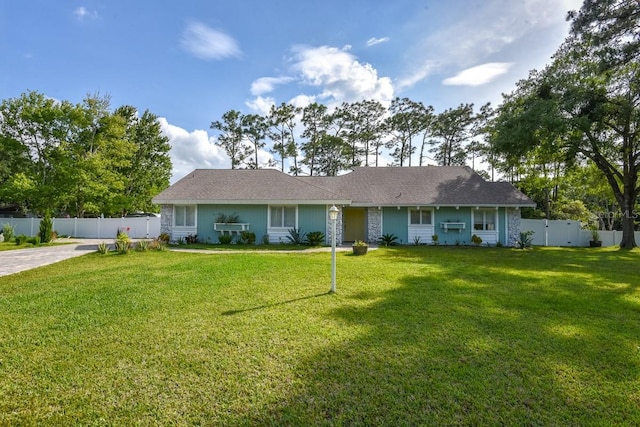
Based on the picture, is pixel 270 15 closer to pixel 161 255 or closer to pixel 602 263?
pixel 161 255

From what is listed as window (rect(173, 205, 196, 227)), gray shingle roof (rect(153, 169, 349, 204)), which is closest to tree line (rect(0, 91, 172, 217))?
gray shingle roof (rect(153, 169, 349, 204))

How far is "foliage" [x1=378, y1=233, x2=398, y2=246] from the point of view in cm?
1602

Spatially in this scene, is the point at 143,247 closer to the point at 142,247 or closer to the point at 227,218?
the point at 142,247

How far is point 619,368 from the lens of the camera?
133 inches

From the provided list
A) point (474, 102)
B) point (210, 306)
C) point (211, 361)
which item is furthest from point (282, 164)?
point (211, 361)

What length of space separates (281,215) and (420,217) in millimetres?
7585

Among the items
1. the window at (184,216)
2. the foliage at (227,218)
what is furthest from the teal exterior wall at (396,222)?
the window at (184,216)

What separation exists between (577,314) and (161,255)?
12.2 metres

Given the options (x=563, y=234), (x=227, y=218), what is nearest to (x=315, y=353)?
(x=227, y=218)

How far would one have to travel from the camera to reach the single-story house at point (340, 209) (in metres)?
15.8

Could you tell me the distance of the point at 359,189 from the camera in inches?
708

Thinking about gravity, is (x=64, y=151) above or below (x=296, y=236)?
above

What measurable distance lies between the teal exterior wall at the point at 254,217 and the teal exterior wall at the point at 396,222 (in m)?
3.53

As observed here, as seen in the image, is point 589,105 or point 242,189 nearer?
point 589,105
